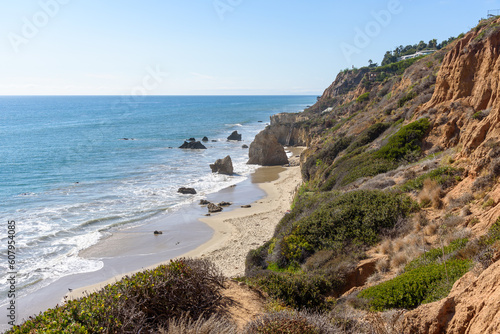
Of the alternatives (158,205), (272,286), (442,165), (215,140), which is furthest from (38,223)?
(215,140)

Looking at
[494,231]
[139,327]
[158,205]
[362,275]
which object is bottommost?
[158,205]

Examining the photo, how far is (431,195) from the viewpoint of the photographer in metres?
11.4

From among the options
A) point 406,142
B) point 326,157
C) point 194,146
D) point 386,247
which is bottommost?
point 194,146

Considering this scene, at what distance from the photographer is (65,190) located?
32781mm

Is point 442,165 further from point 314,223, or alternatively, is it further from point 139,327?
point 139,327

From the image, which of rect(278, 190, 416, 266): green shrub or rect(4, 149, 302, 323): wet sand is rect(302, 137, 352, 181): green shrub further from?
rect(278, 190, 416, 266): green shrub

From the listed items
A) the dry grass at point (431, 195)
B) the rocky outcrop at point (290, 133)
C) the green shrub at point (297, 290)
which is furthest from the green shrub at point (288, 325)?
the rocky outcrop at point (290, 133)

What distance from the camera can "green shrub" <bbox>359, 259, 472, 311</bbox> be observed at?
6918 mm

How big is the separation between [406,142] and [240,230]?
11037 millimetres

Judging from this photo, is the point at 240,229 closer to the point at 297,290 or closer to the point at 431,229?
the point at 431,229

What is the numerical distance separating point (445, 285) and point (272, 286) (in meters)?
3.66

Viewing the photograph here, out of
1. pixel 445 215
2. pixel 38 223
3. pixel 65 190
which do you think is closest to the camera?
pixel 445 215

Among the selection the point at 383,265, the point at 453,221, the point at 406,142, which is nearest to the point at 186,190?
the point at 406,142

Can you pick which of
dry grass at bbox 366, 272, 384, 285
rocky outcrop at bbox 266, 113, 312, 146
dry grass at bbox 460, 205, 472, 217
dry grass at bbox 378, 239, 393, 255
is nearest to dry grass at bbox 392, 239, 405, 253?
dry grass at bbox 378, 239, 393, 255
